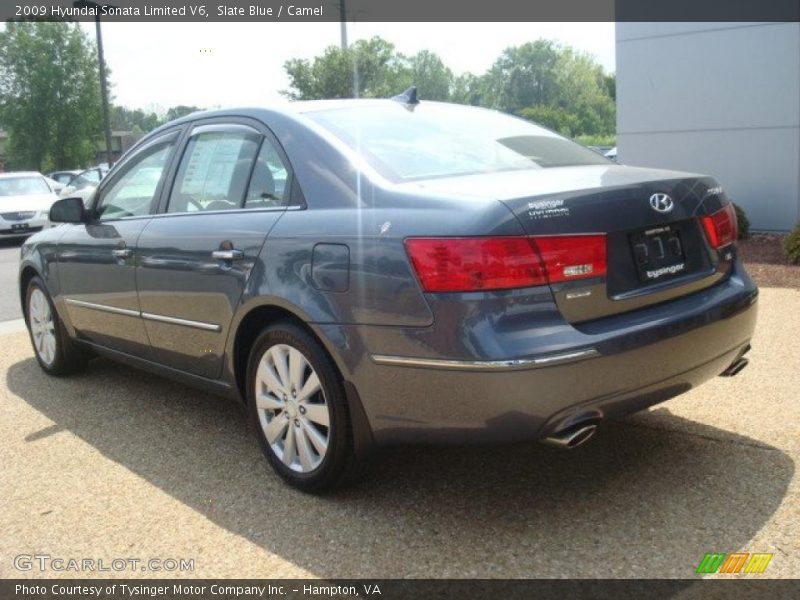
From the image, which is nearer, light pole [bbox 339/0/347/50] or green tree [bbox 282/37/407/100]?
light pole [bbox 339/0/347/50]

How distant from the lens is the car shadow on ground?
2.89 metres

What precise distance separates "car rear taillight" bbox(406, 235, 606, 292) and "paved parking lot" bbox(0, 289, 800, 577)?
0.95 metres

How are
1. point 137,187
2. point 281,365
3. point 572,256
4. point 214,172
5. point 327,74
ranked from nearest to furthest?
point 572,256, point 281,365, point 214,172, point 137,187, point 327,74

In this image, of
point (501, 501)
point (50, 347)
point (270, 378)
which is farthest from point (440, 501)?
point (50, 347)

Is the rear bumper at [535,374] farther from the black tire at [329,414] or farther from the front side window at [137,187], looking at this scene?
the front side window at [137,187]

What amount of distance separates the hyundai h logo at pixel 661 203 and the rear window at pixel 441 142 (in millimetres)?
596

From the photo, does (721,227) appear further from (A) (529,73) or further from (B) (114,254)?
(A) (529,73)

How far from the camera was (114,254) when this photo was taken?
180 inches

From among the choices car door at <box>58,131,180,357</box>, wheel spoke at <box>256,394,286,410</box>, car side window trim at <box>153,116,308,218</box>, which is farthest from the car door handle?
car door at <box>58,131,180,357</box>

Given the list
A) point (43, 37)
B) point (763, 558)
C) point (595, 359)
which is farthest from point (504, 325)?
point (43, 37)

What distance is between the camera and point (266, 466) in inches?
153

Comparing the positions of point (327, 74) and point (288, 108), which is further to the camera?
point (327, 74)

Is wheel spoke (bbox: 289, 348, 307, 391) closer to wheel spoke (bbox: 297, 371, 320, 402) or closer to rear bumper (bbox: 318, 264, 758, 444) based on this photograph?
wheel spoke (bbox: 297, 371, 320, 402)

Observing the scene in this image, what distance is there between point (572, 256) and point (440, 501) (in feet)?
3.87
